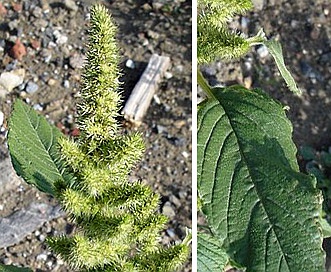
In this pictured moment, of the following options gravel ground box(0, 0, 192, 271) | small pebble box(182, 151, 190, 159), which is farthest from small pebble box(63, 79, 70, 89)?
A: small pebble box(182, 151, 190, 159)

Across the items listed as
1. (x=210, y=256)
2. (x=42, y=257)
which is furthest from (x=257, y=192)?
(x=42, y=257)

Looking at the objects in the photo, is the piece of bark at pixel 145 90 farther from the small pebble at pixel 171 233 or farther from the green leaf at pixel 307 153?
the green leaf at pixel 307 153

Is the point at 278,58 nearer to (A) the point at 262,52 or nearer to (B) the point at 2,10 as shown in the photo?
(A) the point at 262,52

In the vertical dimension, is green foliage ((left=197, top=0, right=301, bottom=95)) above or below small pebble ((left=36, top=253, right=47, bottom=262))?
above

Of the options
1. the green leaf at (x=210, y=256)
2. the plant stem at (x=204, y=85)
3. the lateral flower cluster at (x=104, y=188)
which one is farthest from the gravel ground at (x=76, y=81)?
the lateral flower cluster at (x=104, y=188)

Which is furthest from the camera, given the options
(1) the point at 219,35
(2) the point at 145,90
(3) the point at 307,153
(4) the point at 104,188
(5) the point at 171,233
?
(2) the point at 145,90

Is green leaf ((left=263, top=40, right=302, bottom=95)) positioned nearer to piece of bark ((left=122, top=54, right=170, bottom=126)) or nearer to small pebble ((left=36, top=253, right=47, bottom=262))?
small pebble ((left=36, top=253, right=47, bottom=262))
